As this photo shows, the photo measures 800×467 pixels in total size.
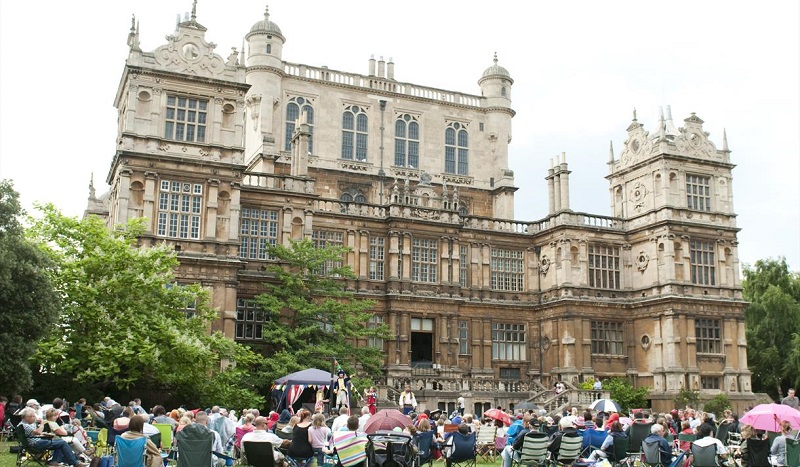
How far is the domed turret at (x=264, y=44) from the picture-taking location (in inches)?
1906

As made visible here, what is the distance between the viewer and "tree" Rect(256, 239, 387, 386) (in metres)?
36.5

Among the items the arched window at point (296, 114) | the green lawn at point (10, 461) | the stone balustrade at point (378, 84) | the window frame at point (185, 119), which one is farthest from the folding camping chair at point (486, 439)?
the stone balustrade at point (378, 84)

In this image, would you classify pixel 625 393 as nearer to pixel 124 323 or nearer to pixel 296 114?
pixel 296 114

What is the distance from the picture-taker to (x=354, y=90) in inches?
2024

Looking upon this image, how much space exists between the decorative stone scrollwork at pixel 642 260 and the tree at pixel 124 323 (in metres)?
26.2

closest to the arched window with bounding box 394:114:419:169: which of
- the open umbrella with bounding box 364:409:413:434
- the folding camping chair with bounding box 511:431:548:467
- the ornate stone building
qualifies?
the ornate stone building

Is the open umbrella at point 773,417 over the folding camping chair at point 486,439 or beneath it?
over

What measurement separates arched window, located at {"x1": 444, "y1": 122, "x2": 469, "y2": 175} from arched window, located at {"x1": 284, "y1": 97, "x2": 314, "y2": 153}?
916cm

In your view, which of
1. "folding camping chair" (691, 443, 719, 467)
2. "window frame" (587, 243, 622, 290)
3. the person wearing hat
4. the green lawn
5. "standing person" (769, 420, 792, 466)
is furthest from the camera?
"window frame" (587, 243, 622, 290)

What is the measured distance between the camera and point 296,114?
49.5m

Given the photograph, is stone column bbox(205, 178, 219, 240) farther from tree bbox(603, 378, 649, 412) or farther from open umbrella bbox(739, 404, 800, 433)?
open umbrella bbox(739, 404, 800, 433)

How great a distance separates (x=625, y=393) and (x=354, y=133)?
22058 millimetres

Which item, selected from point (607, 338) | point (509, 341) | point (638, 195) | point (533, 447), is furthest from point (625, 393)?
point (533, 447)

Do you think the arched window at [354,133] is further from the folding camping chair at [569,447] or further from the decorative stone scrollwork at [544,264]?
the folding camping chair at [569,447]
